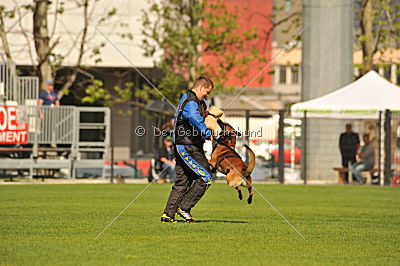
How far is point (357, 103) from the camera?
2823 cm

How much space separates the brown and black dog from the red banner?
515 inches

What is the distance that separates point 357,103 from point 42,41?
1207cm

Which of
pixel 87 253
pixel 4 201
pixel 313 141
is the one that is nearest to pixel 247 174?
pixel 87 253

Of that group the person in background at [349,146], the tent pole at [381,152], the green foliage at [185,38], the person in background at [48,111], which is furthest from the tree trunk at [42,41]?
the tent pole at [381,152]

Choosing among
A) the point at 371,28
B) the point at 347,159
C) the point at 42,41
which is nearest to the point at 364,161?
the point at 347,159

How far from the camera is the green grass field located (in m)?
9.21

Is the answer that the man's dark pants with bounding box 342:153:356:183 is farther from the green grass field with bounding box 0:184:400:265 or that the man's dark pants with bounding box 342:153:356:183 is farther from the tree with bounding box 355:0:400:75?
the green grass field with bounding box 0:184:400:265

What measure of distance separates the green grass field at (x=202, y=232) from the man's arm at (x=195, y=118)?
46.9 inches

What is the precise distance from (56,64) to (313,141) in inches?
435

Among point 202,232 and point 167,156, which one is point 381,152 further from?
point 202,232

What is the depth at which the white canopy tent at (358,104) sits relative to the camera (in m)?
28.1

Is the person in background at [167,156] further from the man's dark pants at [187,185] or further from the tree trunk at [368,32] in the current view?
the man's dark pants at [187,185]

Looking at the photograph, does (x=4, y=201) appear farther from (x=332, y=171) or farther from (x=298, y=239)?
(x=332, y=171)

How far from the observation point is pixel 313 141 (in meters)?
30.4
